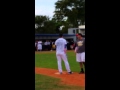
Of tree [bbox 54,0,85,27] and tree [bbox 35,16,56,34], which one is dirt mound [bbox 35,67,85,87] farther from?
tree [bbox 35,16,56,34]

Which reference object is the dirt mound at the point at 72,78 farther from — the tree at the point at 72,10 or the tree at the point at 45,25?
the tree at the point at 45,25

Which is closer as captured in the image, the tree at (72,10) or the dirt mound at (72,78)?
the dirt mound at (72,78)

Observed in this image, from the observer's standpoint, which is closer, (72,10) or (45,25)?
(72,10)

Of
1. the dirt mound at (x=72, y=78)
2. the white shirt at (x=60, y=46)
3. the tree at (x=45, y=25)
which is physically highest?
the tree at (x=45, y=25)

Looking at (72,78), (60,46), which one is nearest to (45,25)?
(60,46)

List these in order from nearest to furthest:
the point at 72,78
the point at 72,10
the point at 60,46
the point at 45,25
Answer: the point at 72,78 → the point at 60,46 → the point at 72,10 → the point at 45,25

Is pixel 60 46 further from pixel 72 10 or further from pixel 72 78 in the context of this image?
pixel 72 10

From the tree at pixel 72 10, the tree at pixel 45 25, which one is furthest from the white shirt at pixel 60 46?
the tree at pixel 45 25

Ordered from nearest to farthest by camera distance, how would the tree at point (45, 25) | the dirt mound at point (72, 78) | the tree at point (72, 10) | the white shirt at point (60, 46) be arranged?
1. the dirt mound at point (72, 78)
2. the white shirt at point (60, 46)
3. the tree at point (72, 10)
4. the tree at point (45, 25)
